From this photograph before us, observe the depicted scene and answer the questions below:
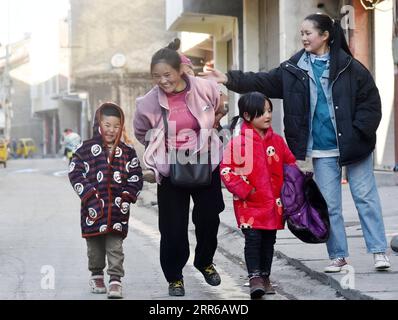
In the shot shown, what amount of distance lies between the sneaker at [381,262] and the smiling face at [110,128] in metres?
2.10

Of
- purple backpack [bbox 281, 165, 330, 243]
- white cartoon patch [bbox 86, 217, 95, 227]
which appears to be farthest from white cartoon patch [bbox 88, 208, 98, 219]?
purple backpack [bbox 281, 165, 330, 243]

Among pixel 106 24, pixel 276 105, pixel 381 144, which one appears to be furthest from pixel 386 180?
pixel 106 24

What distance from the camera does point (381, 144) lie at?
57.3ft

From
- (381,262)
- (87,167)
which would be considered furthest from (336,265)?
(87,167)

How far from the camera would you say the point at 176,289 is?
278 inches

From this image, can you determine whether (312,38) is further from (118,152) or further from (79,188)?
(79,188)

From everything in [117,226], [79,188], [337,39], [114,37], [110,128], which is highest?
[114,37]

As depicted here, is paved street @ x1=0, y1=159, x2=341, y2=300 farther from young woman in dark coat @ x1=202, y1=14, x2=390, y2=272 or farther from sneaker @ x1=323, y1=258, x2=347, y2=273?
young woman in dark coat @ x1=202, y1=14, x2=390, y2=272

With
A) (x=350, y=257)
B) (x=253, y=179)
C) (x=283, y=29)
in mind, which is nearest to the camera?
(x=253, y=179)

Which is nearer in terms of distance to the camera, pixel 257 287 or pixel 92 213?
pixel 257 287

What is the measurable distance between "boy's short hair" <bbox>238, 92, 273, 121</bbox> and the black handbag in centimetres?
45

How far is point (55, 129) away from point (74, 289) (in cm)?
7124

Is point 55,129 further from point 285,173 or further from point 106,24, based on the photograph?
point 285,173

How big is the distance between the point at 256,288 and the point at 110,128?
1531mm
